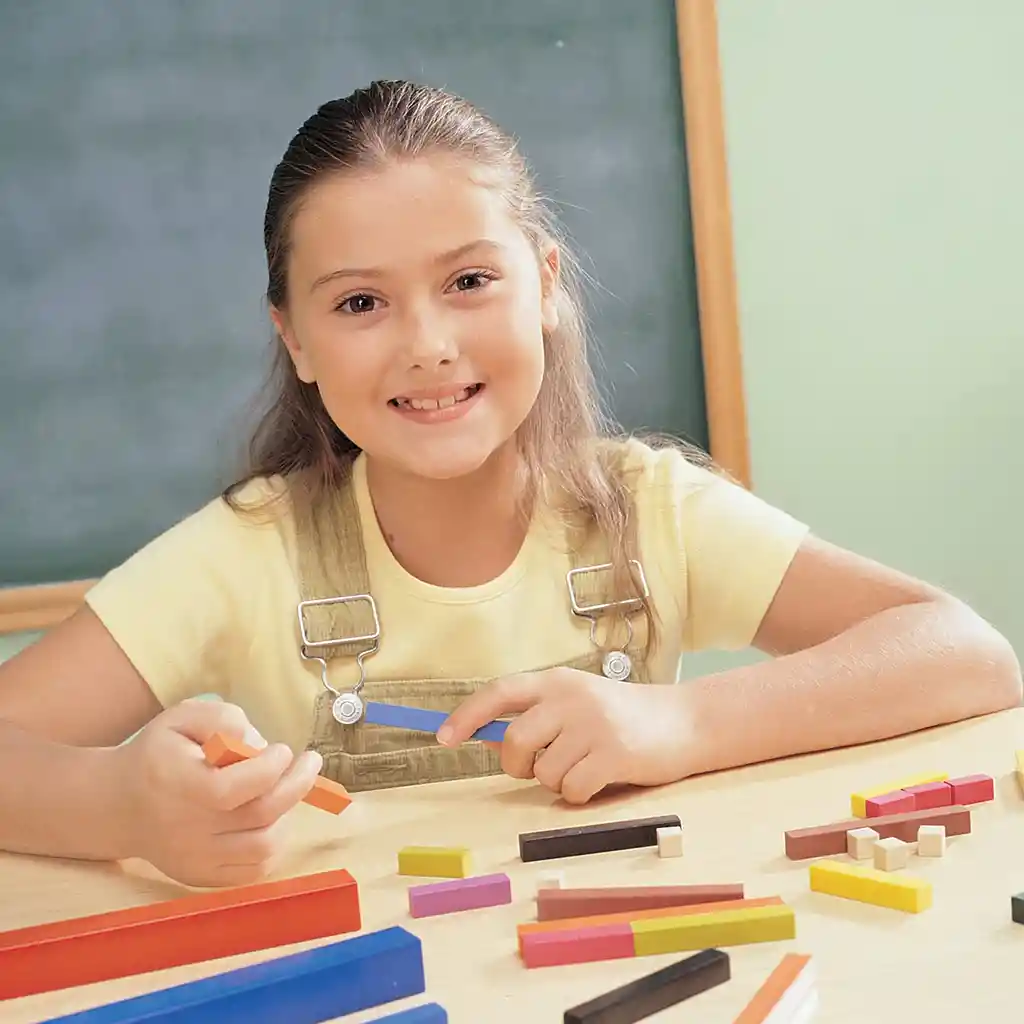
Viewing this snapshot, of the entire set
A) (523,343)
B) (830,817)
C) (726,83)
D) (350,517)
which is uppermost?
(726,83)

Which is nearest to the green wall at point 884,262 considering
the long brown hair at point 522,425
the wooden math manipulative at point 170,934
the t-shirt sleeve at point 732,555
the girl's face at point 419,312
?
the long brown hair at point 522,425

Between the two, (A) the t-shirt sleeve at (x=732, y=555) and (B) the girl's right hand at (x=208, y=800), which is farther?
(A) the t-shirt sleeve at (x=732, y=555)

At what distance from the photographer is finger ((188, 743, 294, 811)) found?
633mm

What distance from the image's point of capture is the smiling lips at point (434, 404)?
0.95m

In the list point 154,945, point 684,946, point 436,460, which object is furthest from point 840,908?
point 436,460

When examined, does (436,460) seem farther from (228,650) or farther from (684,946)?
(684,946)

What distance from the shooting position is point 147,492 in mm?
1424

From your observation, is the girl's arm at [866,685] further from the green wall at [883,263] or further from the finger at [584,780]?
the green wall at [883,263]

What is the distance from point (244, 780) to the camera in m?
0.63

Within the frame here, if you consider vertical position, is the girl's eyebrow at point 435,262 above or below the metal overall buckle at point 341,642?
above

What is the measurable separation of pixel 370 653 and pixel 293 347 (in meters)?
0.25

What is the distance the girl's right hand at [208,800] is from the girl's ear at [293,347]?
1.25 feet

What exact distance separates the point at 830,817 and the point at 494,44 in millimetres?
1091

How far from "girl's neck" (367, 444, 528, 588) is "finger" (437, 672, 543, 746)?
11.5 inches
